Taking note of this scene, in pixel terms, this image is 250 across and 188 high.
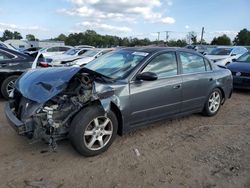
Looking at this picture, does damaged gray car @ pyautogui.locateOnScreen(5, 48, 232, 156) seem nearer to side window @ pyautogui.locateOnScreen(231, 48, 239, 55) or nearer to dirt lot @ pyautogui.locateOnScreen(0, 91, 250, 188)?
dirt lot @ pyautogui.locateOnScreen(0, 91, 250, 188)

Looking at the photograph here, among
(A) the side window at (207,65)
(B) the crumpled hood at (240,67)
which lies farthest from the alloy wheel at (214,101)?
(B) the crumpled hood at (240,67)

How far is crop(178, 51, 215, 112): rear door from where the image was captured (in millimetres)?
5207

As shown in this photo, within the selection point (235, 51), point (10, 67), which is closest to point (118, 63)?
point (10, 67)

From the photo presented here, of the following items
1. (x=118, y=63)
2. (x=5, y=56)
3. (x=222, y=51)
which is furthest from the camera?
(x=222, y=51)

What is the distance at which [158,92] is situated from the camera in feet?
15.2

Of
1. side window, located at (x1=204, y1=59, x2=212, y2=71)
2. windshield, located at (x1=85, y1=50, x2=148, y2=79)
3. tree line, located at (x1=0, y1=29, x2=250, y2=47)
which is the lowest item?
tree line, located at (x1=0, y1=29, x2=250, y2=47)

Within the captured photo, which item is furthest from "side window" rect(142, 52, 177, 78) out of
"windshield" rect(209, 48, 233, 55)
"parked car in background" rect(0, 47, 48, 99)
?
"windshield" rect(209, 48, 233, 55)

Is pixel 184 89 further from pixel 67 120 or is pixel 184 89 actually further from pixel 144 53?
pixel 67 120

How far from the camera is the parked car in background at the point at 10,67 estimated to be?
7289 millimetres

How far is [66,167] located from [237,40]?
70.3 m

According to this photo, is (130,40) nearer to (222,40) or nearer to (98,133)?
(222,40)

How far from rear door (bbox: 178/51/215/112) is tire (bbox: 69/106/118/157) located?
69.7 inches

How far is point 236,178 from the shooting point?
3443mm

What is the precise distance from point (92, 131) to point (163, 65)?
187 cm
